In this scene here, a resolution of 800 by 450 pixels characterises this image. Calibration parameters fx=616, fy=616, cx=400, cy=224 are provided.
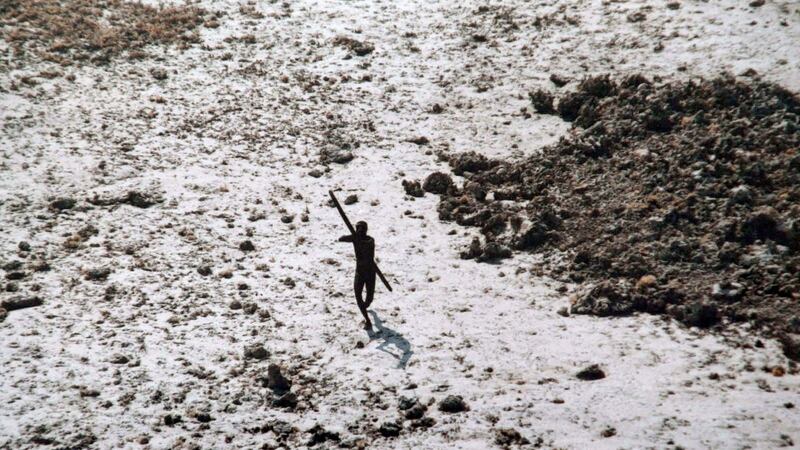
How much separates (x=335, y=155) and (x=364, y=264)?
8.35 metres

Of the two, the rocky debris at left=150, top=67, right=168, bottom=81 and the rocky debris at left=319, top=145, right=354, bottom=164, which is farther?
the rocky debris at left=150, top=67, right=168, bottom=81

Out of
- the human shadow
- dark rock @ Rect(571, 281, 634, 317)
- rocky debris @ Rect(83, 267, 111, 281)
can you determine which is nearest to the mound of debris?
dark rock @ Rect(571, 281, 634, 317)

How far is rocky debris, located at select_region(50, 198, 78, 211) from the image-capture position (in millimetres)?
16219

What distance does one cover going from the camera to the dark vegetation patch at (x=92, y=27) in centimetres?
2425

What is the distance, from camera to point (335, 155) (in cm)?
1947

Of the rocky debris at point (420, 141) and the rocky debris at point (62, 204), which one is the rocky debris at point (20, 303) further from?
the rocky debris at point (420, 141)

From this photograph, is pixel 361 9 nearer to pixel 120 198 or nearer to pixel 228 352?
pixel 120 198

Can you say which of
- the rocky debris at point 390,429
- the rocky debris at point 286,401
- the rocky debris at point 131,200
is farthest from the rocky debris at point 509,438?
the rocky debris at point 131,200

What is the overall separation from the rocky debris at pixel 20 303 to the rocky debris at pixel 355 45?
16.3m

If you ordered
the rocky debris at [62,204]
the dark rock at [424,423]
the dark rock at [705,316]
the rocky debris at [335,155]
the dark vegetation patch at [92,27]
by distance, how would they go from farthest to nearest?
the dark vegetation patch at [92,27] → the rocky debris at [335,155] → the rocky debris at [62,204] → the dark rock at [705,316] → the dark rock at [424,423]

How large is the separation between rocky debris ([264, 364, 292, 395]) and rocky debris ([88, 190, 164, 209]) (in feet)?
27.4

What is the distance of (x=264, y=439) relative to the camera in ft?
30.6

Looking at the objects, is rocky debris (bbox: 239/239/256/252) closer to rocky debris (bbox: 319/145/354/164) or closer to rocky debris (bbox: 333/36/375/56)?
rocky debris (bbox: 319/145/354/164)

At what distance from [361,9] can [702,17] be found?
47.6ft
